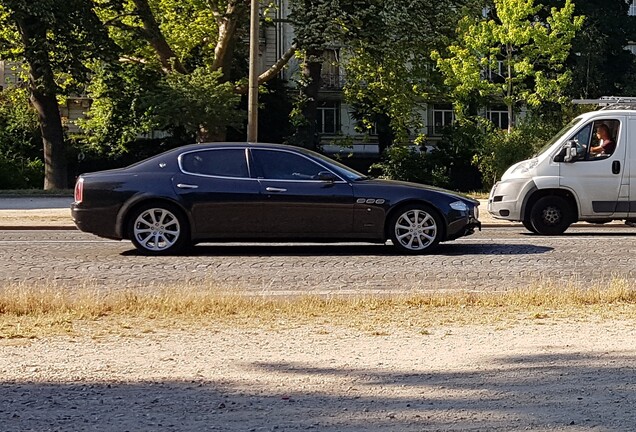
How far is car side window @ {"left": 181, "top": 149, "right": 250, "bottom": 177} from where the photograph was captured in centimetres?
1407

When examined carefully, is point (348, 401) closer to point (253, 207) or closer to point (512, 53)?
point (253, 207)

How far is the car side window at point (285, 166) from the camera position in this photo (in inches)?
554

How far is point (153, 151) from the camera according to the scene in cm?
5022

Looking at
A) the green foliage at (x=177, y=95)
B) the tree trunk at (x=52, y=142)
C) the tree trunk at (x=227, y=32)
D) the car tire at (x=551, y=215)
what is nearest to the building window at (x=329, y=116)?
the green foliage at (x=177, y=95)

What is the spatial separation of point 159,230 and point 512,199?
633cm

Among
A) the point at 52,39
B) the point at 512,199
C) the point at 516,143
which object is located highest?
the point at 52,39

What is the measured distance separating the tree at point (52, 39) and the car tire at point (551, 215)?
2029cm

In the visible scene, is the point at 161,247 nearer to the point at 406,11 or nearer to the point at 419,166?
the point at 406,11

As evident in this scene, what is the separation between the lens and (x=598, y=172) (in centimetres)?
1716

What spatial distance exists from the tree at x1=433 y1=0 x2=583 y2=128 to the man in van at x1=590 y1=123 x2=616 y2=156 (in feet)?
112

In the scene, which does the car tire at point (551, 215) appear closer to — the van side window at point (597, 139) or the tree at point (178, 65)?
the van side window at point (597, 139)

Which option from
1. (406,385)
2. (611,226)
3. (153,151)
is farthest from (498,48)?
(406,385)

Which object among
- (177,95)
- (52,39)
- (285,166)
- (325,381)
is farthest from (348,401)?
(177,95)

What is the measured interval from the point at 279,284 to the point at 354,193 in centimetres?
286
